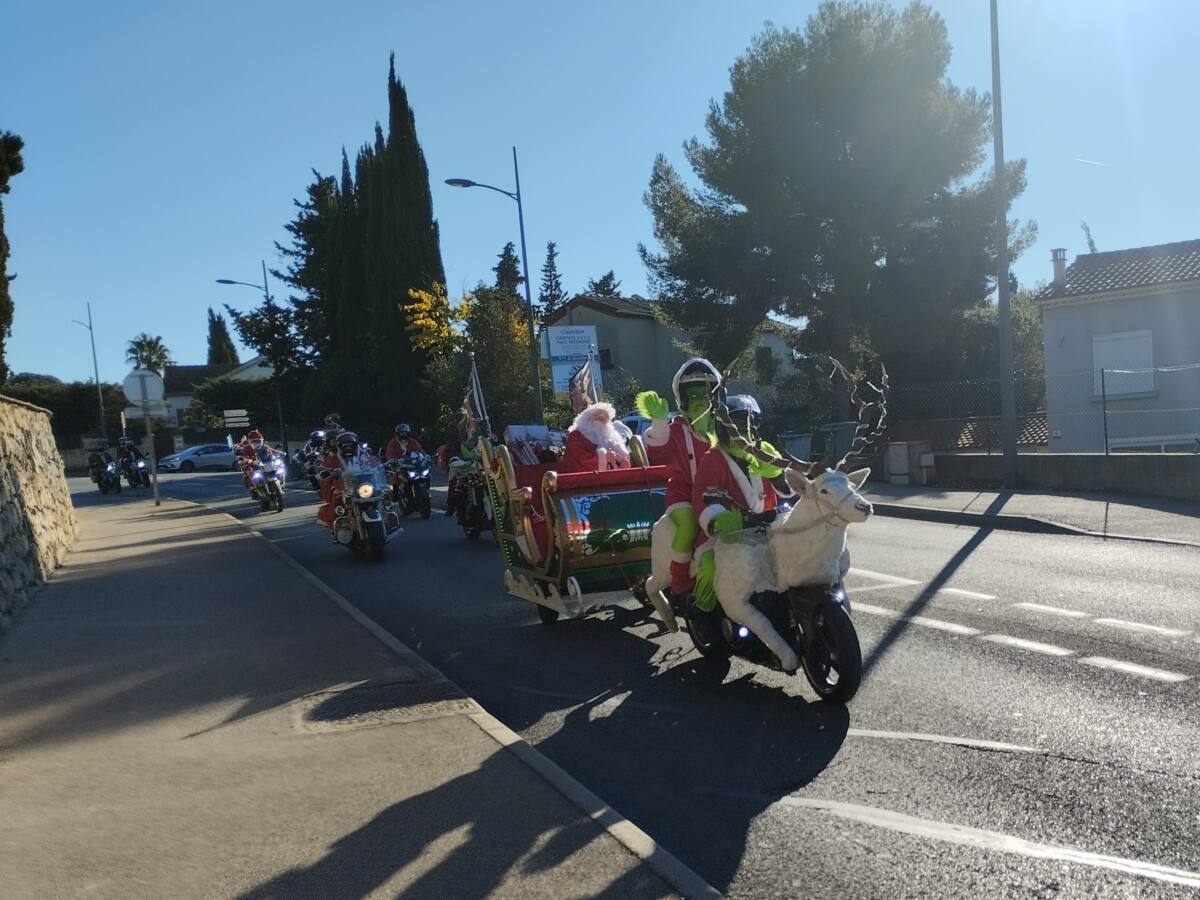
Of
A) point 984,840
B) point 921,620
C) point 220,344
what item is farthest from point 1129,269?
point 220,344

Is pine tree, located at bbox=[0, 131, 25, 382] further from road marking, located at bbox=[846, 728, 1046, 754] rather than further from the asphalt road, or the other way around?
road marking, located at bbox=[846, 728, 1046, 754]

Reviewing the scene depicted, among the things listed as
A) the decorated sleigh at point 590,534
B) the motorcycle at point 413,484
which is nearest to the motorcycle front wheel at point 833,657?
the decorated sleigh at point 590,534

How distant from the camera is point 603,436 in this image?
28.8 feet

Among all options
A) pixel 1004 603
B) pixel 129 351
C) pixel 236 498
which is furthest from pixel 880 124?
pixel 129 351

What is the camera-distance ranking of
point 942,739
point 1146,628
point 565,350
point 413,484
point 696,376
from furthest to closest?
point 565,350
point 413,484
point 1146,628
point 696,376
point 942,739

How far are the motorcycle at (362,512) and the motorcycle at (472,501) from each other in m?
1.39

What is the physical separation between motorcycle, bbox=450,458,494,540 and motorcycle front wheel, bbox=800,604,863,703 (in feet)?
30.8

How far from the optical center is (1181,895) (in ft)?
10.9

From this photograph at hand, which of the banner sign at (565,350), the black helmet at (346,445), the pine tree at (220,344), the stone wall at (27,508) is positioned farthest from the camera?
the pine tree at (220,344)

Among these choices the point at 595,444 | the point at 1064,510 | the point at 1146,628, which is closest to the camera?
the point at 1146,628

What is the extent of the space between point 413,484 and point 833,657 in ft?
46.4

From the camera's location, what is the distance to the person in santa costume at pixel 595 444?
8695mm

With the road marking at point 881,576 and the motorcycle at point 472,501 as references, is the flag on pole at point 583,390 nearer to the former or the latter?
the road marking at point 881,576

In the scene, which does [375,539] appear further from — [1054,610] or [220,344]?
[220,344]
